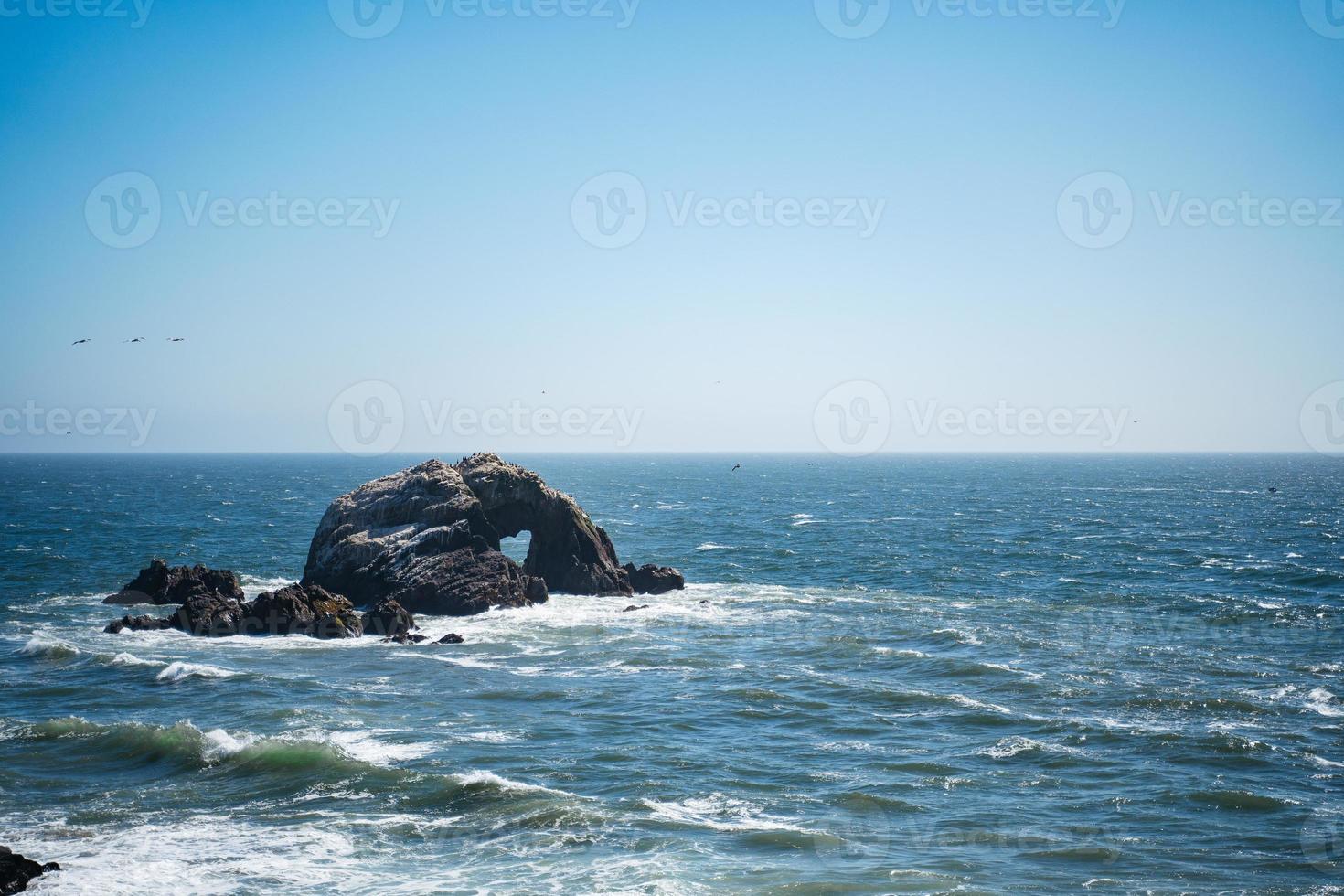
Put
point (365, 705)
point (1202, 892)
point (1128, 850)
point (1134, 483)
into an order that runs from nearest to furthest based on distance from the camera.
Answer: point (1202, 892), point (1128, 850), point (365, 705), point (1134, 483)

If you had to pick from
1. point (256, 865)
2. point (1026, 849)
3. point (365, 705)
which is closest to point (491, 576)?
point (365, 705)

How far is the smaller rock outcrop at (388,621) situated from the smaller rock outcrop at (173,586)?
9.38 meters

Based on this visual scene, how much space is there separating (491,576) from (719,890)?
33792 millimetres

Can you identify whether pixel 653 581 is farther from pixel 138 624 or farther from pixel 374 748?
→ pixel 374 748

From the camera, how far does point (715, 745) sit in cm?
2977

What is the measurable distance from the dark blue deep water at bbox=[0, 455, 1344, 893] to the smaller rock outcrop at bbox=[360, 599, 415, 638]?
1402 millimetres

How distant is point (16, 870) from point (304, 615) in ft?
86.9

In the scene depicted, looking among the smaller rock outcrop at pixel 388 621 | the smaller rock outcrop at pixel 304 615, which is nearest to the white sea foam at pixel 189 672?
the smaller rock outcrop at pixel 304 615

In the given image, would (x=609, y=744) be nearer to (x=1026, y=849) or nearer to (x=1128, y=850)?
(x=1026, y=849)

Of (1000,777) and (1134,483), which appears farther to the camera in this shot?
(1134,483)

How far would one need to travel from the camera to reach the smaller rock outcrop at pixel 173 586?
51.8 metres

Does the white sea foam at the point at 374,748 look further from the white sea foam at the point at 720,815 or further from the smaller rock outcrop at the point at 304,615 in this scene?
the smaller rock outcrop at the point at 304,615

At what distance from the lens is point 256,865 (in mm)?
21219

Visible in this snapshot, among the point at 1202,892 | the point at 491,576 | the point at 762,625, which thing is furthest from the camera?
the point at 491,576
